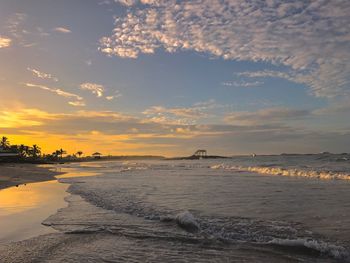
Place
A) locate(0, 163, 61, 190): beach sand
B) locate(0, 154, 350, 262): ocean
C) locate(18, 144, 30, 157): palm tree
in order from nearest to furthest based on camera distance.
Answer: locate(0, 154, 350, 262): ocean < locate(0, 163, 61, 190): beach sand < locate(18, 144, 30, 157): palm tree

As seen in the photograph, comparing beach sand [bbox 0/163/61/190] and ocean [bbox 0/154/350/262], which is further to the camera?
beach sand [bbox 0/163/61/190]

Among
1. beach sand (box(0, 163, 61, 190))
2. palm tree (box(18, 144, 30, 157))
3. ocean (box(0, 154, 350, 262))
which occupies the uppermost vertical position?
palm tree (box(18, 144, 30, 157))

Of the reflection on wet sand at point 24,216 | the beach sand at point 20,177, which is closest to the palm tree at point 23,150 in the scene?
the beach sand at point 20,177

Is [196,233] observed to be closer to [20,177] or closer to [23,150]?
[20,177]

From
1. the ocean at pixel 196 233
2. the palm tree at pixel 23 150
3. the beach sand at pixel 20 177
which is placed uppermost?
the palm tree at pixel 23 150

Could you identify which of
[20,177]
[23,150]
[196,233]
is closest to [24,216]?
[196,233]

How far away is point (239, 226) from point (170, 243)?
2651 millimetres

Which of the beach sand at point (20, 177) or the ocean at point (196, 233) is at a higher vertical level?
the beach sand at point (20, 177)

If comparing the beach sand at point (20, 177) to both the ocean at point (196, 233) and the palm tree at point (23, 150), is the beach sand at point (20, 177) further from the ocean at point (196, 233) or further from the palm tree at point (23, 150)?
the palm tree at point (23, 150)

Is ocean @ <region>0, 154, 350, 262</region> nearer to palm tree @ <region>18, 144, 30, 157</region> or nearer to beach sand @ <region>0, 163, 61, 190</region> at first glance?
beach sand @ <region>0, 163, 61, 190</region>

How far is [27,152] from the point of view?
158 metres

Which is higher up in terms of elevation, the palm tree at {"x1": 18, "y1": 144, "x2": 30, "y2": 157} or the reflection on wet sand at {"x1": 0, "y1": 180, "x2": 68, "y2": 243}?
the palm tree at {"x1": 18, "y1": 144, "x2": 30, "y2": 157}

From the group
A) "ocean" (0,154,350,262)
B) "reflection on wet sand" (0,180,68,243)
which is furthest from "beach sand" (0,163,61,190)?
"ocean" (0,154,350,262)

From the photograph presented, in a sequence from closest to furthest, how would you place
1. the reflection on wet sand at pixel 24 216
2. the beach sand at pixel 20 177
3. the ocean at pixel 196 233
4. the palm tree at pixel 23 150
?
the ocean at pixel 196 233, the reflection on wet sand at pixel 24 216, the beach sand at pixel 20 177, the palm tree at pixel 23 150
